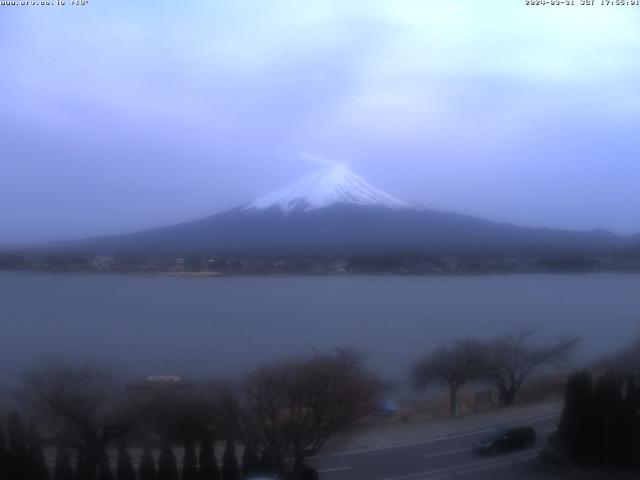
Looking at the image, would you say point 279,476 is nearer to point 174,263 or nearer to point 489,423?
point 489,423

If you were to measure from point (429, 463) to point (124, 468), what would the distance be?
2.09 metres

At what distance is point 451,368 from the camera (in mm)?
6824

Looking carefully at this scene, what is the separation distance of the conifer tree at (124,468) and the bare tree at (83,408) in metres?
0.16

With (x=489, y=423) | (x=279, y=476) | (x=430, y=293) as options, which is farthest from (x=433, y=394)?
(x=430, y=293)

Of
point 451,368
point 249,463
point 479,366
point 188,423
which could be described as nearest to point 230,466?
point 249,463

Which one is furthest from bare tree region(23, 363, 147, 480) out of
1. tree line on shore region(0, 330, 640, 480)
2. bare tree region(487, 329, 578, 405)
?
bare tree region(487, 329, 578, 405)

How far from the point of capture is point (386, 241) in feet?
33.8

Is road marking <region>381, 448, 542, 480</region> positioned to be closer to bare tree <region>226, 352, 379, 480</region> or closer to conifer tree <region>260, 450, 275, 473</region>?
bare tree <region>226, 352, 379, 480</region>

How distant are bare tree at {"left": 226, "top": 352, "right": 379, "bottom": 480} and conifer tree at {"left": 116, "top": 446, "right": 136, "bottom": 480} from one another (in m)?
0.77

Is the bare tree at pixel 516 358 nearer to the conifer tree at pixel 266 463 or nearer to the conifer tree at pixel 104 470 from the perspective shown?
the conifer tree at pixel 266 463

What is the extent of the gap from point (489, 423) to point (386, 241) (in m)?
4.84

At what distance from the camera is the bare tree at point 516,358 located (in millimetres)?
6838

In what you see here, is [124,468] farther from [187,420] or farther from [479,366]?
[479,366]

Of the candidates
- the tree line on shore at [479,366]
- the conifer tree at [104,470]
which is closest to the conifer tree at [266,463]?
the conifer tree at [104,470]
